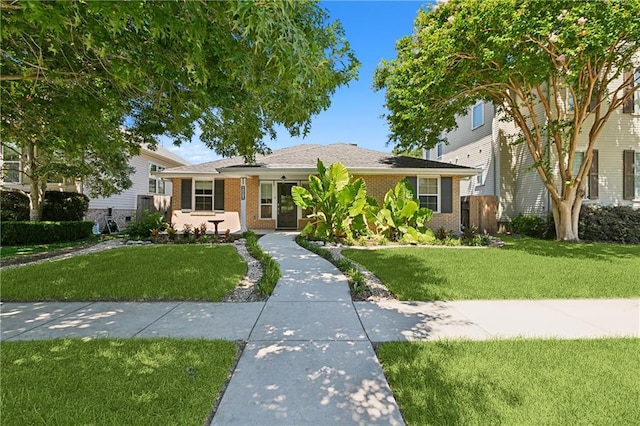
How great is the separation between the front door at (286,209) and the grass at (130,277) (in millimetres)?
6410

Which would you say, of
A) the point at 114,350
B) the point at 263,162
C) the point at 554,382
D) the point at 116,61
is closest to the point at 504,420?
the point at 554,382

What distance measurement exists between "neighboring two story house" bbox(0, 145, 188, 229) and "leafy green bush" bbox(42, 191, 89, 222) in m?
0.90

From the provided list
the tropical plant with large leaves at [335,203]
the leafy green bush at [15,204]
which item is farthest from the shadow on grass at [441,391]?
the leafy green bush at [15,204]

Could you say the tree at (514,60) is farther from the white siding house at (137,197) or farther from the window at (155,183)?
the window at (155,183)

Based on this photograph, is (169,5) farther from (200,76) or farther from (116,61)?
(116,61)

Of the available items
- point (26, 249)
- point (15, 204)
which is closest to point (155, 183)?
point (15, 204)

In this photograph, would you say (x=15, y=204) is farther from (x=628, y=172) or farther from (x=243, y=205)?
(x=628, y=172)

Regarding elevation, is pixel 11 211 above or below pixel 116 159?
below

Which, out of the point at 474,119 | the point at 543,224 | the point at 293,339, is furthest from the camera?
the point at 474,119

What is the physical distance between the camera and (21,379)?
9.33 ft

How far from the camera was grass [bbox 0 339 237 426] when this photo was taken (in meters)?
2.37

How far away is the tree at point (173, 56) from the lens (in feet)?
8.14

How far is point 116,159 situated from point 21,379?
47.8ft

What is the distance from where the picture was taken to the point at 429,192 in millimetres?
15117
